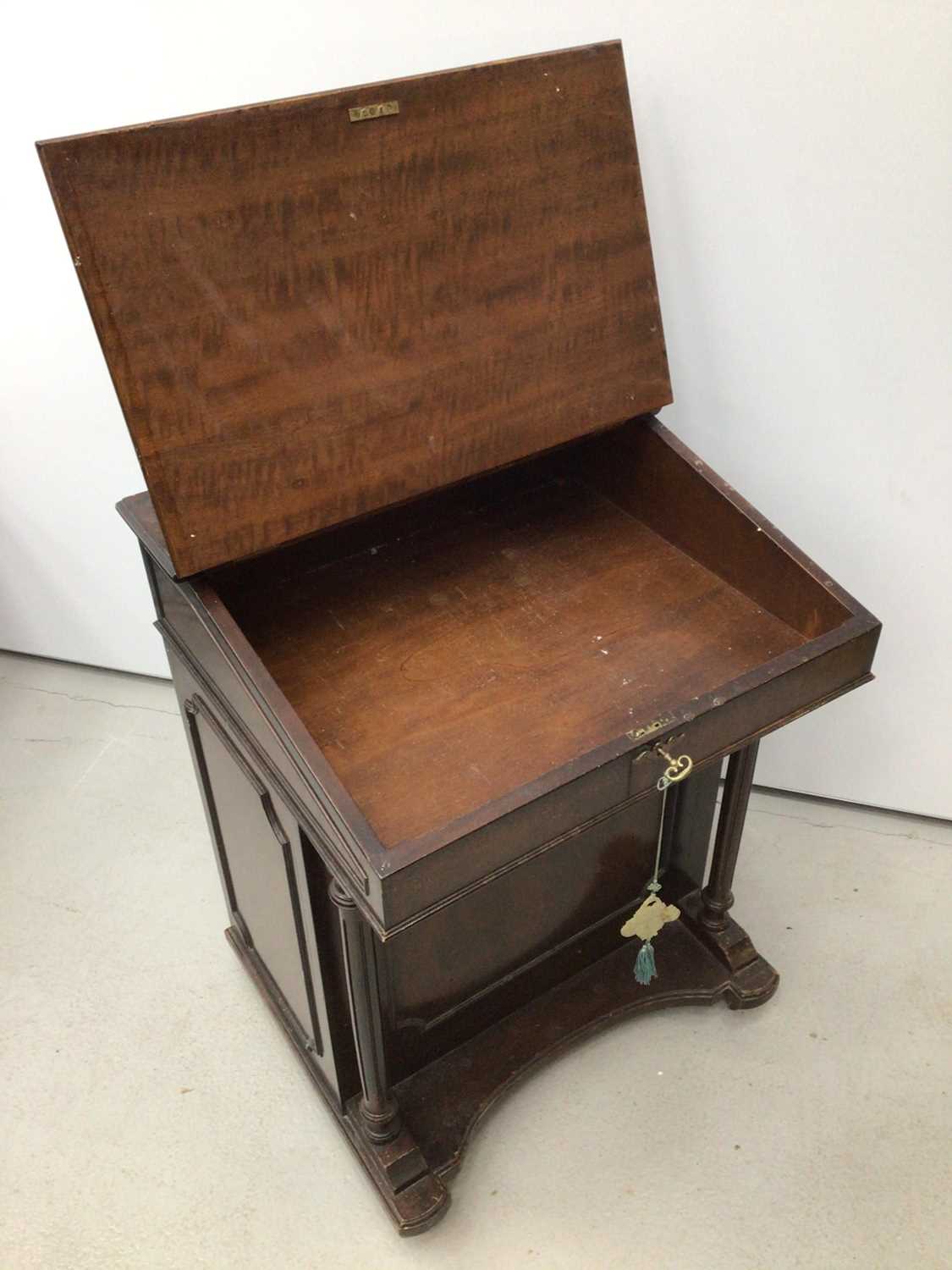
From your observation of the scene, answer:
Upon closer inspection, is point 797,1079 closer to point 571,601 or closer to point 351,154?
point 571,601

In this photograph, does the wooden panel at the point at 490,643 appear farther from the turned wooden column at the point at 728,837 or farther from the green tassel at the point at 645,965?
the green tassel at the point at 645,965

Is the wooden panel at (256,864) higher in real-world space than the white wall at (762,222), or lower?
lower

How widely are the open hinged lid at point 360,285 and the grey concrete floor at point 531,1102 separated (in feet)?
3.43

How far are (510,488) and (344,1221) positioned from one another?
3.70ft

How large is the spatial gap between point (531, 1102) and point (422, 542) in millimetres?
940

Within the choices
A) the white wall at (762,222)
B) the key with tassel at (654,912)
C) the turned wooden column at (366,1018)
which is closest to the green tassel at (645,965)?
the key with tassel at (654,912)

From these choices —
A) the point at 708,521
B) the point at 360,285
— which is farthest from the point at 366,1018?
the point at 360,285

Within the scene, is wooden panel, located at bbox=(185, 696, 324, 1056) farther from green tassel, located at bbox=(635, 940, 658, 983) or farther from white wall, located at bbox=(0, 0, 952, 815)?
white wall, located at bbox=(0, 0, 952, 815)

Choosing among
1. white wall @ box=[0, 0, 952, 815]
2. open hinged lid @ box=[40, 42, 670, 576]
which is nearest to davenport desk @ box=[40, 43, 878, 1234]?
open hinged lid @ box=[40, 42, 670, 576]

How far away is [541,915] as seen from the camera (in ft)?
5.71

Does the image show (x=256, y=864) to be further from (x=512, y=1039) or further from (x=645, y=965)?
(x=645, y=965)

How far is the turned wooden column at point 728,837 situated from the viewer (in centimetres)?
173

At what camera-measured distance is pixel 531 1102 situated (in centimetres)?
181

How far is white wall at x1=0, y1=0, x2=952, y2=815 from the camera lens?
1512mm
